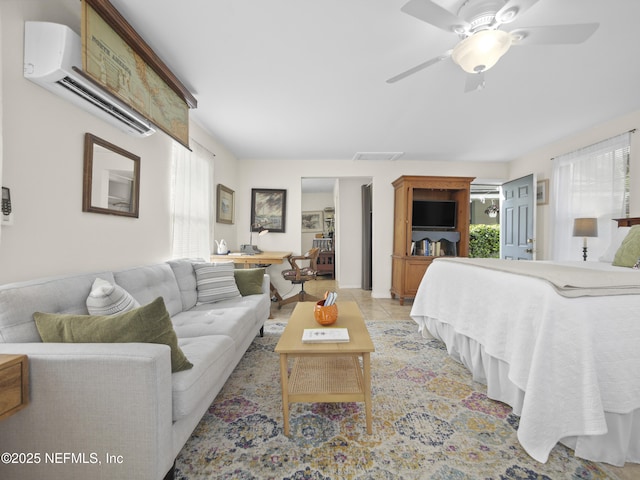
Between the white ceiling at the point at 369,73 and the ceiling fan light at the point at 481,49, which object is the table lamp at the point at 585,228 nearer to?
the white ceiling at the point at 369,73

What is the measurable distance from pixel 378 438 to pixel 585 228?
356 centimetres

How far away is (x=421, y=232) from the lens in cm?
484

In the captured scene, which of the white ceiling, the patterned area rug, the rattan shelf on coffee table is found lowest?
the patterned area rug

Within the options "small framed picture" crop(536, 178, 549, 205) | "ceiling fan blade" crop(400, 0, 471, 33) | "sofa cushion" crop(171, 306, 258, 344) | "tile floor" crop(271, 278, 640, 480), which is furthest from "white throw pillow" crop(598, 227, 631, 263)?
"sofa cushion" crop(171, 306, 258, 344)

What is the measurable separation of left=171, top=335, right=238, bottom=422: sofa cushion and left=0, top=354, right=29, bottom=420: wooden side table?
0.47 m

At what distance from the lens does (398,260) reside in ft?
15.3

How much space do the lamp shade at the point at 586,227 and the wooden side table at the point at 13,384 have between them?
188 inches

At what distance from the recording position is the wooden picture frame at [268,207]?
482 centimetres

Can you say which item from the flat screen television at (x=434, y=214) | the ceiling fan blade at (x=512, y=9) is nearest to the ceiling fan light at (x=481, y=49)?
the ceiling fan blade at (x=512, y=9)

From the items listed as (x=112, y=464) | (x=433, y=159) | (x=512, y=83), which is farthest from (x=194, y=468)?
(x=433, y=159)

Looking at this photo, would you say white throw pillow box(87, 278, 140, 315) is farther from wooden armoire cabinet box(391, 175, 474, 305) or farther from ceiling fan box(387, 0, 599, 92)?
wooden armoire cabinet box(391, 175, 474, 305)

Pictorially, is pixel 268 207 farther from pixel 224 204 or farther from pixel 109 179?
pixel 109 179

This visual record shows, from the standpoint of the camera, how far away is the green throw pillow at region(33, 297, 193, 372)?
1.13m

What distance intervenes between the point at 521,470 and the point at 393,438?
55 cm
